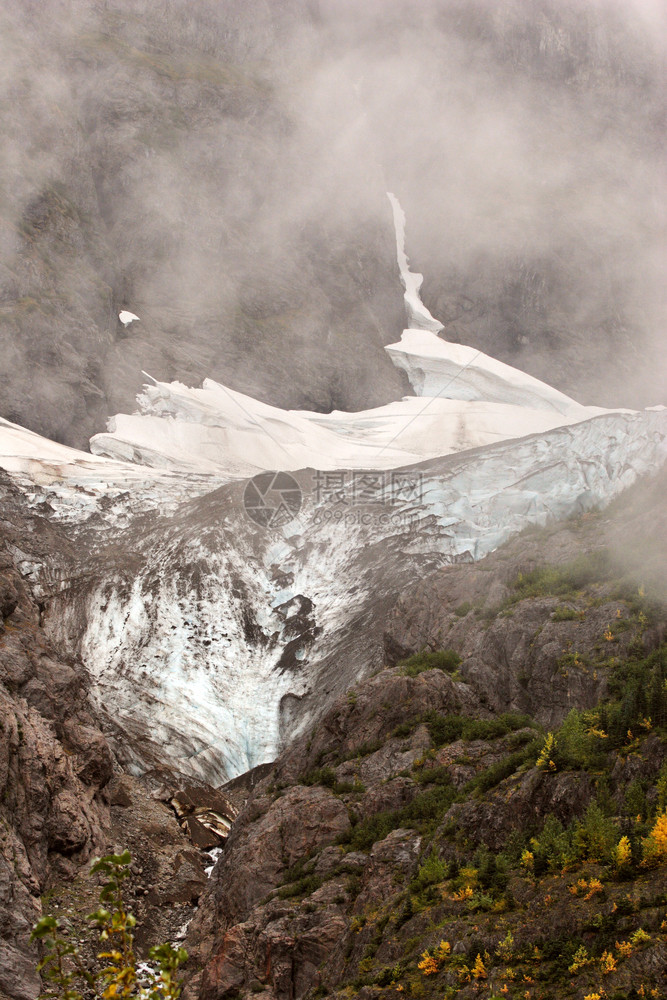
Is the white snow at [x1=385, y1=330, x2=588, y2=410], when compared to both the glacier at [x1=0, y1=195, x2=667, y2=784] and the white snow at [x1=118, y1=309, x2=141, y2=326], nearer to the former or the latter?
the glacier at [x1=0, y1=195, x2=667, y2=784]

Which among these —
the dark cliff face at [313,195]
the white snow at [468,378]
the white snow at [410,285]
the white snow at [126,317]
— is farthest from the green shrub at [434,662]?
the white snow at [410,285]

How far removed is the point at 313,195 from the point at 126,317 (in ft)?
92.1

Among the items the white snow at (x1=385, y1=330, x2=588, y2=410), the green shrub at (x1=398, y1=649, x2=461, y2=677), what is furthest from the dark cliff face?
the green shrub at (x1=398, y1=649, x2=461, y2=677)

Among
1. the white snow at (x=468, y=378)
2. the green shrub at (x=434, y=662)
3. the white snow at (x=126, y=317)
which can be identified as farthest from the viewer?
the white snow at (x=468, y=378)

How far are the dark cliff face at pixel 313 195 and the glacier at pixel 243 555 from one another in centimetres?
1489

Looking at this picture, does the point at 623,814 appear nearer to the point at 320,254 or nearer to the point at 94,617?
the point at 94,617

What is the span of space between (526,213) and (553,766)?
297ft

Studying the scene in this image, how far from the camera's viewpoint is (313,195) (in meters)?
90.6

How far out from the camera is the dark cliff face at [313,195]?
6988 cm

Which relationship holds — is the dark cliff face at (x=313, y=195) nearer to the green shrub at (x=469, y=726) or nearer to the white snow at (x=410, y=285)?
the white snow at (x=410, y=285)

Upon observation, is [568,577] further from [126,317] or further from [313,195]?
[313,195]

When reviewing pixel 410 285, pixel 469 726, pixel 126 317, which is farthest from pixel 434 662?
pixel 410 285

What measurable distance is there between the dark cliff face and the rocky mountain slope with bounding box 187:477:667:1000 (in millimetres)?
42408

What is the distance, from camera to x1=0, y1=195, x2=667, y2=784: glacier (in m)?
34.9
